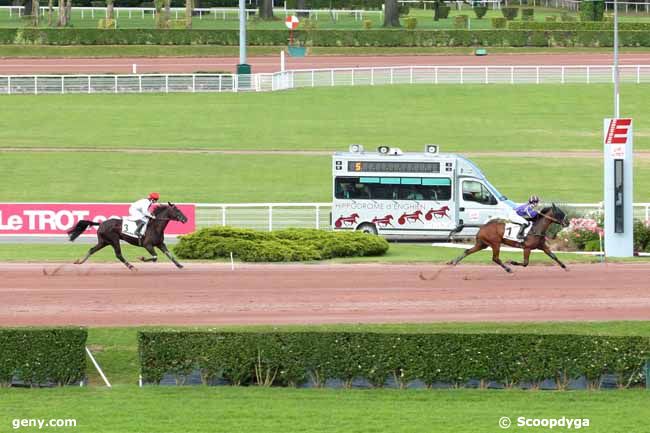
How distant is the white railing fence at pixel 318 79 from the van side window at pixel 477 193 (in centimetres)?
2694

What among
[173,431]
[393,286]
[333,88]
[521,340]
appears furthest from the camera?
[333,88]

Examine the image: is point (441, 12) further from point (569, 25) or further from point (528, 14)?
point (569, 25)

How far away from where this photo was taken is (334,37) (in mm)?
72875

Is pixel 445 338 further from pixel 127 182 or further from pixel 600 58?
pixel 600 58

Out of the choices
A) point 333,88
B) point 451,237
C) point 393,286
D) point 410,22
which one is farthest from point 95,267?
point 410,22

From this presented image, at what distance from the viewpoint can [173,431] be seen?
52.2ft

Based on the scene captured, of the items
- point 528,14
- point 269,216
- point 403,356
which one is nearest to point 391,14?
point 528,14

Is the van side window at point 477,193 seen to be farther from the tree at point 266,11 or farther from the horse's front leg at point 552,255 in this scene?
the tree at point 266,11

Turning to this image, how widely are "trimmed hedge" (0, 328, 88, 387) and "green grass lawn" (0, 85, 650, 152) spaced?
31.3 m

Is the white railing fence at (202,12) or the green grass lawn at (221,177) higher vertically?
the white railing fence at (202,12)

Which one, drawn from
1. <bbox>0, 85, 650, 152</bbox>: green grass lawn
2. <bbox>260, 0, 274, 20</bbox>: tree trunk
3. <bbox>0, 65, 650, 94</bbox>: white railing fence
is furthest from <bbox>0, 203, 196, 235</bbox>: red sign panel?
<bbox>260, 0, 274, 20</bbox>: tree trunk

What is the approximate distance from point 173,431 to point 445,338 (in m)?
3.87

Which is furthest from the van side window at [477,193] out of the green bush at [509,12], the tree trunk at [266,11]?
the tree trunk at [266,11]

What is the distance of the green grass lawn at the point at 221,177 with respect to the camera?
1630 inches
